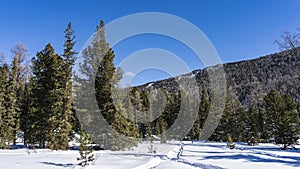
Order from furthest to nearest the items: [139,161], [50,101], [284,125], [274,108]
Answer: [274,108] → [284,125] → [50,101] → [139,161]

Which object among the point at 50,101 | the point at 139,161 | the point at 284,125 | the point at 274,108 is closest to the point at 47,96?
the point at 50,101

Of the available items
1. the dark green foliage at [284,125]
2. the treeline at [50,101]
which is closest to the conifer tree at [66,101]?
the treeline at [50,101]

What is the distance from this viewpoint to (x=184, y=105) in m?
52.2

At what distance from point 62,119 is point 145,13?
45.9 feet

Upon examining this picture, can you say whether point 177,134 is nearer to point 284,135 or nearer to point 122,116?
point 284,135

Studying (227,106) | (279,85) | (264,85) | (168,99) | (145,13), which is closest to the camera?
(145,13)

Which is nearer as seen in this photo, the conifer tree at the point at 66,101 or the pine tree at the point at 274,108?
the conifer tree at the point at 66,101

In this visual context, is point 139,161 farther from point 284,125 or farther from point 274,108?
point 274,108

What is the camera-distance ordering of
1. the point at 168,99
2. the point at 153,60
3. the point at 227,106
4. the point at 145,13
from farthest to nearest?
the point at 168,99 → the point at 227,106 → the point at 153,60 → the point at 145,13

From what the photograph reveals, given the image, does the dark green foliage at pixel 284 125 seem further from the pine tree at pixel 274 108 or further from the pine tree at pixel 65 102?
the pine tree at pixel 65 102

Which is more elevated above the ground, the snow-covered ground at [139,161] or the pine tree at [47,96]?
the pine tree at [47,96]

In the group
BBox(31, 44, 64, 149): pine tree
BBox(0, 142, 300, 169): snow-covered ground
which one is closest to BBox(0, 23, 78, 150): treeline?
BBox(31, 44, 64, 149): pine tree

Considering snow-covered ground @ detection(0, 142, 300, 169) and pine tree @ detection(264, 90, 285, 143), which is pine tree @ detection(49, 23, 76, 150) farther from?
pine tree @ detection(264, 90, 285, 143)

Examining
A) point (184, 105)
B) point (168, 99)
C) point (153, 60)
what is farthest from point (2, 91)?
point (168, 99)
